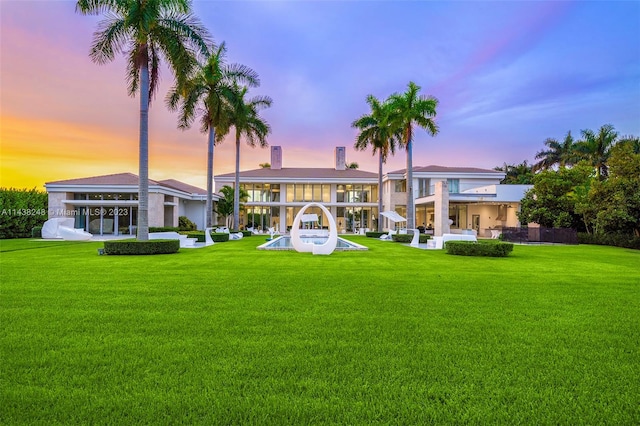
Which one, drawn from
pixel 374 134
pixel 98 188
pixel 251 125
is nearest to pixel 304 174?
pixel 374 134

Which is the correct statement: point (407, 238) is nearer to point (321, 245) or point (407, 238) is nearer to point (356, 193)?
point (321, 245)

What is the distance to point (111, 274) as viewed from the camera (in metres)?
10.1

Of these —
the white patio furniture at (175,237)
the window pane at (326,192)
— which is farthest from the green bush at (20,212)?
the window pane at (326,192)

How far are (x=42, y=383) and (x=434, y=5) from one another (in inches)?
726

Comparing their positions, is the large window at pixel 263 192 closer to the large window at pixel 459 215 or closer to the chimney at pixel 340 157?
the chimney at pixel 340 157

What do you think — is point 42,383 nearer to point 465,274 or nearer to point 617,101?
point 465,274

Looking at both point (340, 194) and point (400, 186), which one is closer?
point (400, 186)

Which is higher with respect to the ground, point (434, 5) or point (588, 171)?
point (434, 5)

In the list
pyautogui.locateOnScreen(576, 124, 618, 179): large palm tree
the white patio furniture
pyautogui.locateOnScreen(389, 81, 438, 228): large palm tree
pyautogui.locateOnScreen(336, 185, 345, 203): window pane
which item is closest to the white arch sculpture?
the white patio furniture

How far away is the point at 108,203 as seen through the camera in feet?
107

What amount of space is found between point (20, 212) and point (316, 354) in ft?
114

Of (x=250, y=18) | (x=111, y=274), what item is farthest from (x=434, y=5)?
(x=111, y=274)

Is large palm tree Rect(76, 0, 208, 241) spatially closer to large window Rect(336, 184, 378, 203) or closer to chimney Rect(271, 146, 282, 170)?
large window Rect(336, 184, 378, 203)

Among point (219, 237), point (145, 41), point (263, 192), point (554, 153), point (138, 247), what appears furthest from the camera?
point (554, 153)
